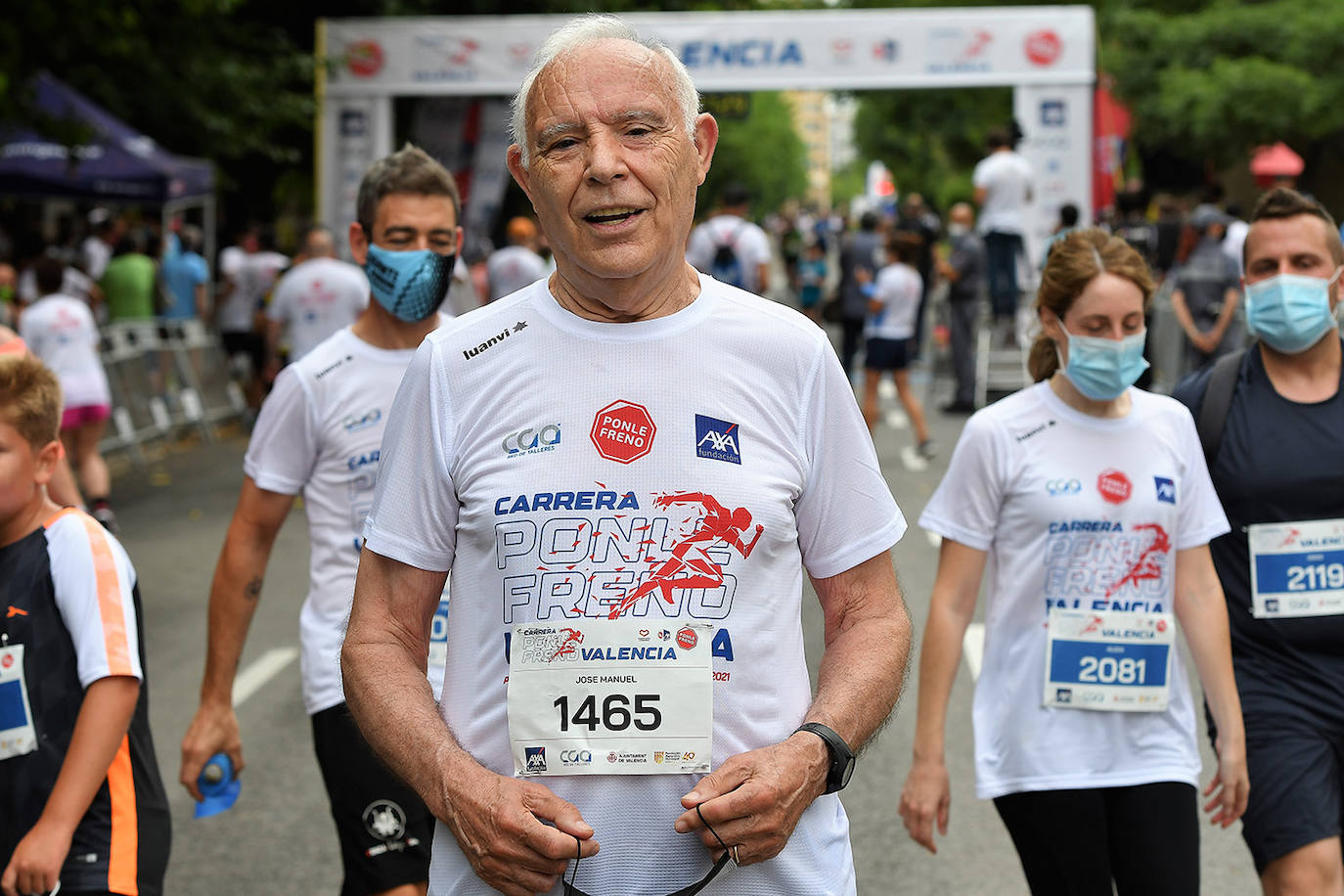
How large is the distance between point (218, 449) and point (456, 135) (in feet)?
29.0

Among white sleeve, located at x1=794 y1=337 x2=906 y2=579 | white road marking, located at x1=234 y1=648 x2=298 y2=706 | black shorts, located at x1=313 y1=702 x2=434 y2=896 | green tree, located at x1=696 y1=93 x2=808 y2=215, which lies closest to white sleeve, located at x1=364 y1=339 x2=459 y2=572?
white sleeve, located at x1=794 y1=337 x2=906 y2=579

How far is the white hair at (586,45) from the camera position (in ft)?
7.84

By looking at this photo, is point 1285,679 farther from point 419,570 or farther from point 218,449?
point 218,449

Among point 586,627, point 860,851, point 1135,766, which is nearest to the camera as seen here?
point 586,627

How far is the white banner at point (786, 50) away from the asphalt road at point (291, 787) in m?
10.4

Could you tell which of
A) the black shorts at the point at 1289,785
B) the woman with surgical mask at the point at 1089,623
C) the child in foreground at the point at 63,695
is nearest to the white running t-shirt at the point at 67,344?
the child in foreground at the point at 63,695

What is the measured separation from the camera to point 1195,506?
3.84m

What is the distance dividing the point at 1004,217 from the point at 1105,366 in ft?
48.6

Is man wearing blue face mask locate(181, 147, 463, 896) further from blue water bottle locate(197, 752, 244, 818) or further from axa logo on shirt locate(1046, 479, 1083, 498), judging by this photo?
axa logo on shirt locate(1046, 479, 1083, 498)

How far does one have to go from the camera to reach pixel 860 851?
5.59 meters

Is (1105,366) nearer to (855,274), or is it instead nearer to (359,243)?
(359,243)

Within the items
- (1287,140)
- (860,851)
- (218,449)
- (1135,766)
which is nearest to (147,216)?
(218,449)

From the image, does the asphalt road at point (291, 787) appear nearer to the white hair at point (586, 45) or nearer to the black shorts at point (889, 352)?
the white hair at point (586, 45)

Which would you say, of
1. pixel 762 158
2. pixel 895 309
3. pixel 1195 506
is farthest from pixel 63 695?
pixel 762 158
